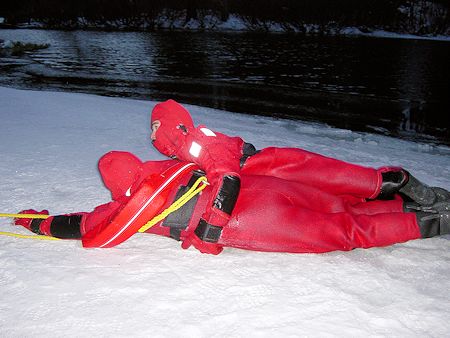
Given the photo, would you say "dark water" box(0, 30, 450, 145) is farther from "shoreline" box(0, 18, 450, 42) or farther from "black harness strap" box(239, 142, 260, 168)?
"shoreline" box(0, 18, 450, 42)

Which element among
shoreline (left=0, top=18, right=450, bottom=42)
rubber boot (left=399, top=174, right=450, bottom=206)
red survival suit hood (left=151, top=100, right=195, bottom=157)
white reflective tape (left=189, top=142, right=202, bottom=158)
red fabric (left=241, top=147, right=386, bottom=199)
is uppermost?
shoreline (left=0, top=18, right=450, bottom=42)

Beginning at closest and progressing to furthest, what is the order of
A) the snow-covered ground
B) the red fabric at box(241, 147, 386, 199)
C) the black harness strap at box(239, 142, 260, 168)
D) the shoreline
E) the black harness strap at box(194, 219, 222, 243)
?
the snow-covered ground
the black harness strap at box(194, 219, 222, 243)
the red fabric at box(241, 147, 386, 199)
the black harness strap at box(239, 142, 260, 168)
the shoreline

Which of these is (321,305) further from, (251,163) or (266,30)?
(266,30)

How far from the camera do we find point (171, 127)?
2258 mm

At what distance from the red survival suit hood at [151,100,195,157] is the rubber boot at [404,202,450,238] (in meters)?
1.37

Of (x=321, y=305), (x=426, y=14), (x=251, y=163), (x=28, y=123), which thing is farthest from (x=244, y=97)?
(x=426, y=14)

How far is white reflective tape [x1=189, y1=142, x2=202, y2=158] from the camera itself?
85.1 inches

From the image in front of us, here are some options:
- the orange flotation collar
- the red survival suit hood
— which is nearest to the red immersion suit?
the red survival suit hood

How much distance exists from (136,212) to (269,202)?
2.29 ft

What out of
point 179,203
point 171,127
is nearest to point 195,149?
point 171,127

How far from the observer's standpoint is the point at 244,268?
202cm

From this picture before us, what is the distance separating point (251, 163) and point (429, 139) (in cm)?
561

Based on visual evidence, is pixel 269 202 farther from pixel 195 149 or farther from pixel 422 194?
pixel 422 194

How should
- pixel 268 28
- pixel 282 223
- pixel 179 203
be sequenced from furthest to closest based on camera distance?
pixel 268 28 → pixel 179 203 → pixel 282 223
